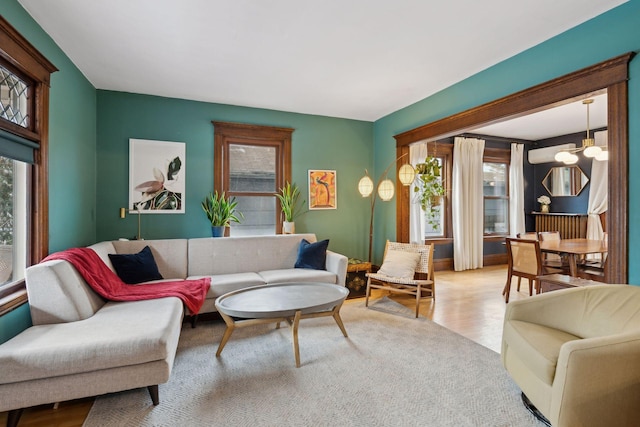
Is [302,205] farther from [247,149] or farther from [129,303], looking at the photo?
[129,303]

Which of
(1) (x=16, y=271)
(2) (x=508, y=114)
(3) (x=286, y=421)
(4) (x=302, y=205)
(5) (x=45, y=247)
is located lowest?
(3) (x=286, y=421)

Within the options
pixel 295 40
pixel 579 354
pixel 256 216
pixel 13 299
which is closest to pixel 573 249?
pixel 579 354

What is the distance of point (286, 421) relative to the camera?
1895 millimetres

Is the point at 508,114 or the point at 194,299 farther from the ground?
the point at 508,114

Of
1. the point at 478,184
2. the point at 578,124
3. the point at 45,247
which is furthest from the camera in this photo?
the point at 478,184

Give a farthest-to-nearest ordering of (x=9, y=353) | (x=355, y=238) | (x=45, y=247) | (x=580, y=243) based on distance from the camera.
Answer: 1. (x=355, y=238)
2. (x=580, y=243)
3. (x=45, y=247)
4. (x=9, y=353)

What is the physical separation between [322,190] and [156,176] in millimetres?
2374

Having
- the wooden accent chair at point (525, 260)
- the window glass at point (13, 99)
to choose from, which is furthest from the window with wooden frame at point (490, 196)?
the window glass at point (13, 99)

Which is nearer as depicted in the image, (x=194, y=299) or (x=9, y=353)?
(x=9, y=353)

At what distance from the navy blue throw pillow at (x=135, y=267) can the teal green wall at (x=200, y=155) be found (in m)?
0.84

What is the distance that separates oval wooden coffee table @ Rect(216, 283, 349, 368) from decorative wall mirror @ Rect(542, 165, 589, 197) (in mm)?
6177

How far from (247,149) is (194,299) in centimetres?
250

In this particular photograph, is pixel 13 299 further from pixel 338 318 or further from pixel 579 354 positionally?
pixel 579 354

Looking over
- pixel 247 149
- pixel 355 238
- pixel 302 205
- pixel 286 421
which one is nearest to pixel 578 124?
pixel 355 238
